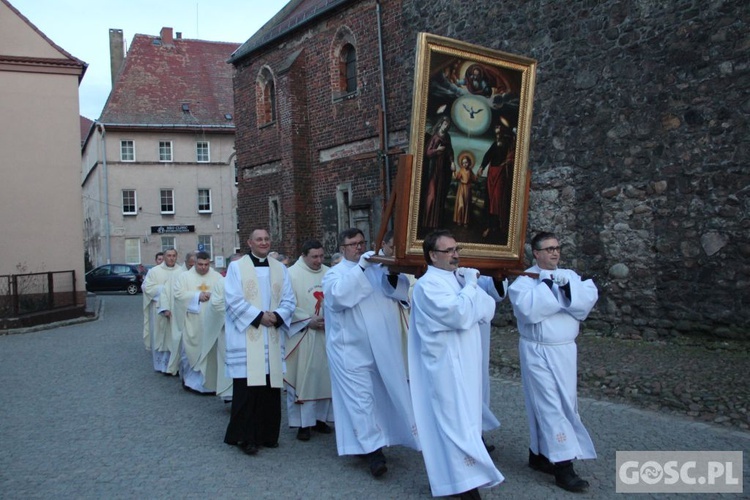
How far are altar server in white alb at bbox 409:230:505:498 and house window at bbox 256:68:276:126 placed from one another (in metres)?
18.0

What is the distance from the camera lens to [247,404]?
699 cm

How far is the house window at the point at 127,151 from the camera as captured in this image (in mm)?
41812

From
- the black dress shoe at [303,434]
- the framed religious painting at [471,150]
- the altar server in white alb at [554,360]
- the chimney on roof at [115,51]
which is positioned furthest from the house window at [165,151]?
the altar server in white alb at [554,360]

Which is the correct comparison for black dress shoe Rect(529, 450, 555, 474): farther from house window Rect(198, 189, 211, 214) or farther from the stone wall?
house window Rect(198, 189, 211, 214)

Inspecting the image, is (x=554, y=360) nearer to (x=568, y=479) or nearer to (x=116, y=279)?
(x=568, y=479)

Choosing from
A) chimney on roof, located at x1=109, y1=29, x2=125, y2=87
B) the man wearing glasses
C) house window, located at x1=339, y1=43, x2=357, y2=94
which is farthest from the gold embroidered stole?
chimney on roof, located at x1=109, y1=29, x2=125, y2=87

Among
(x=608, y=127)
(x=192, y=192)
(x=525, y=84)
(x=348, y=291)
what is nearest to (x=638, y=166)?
(x=608, y=127)

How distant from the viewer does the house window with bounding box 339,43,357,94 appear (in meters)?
19.4

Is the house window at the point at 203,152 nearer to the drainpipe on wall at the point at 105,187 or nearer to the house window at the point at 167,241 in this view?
the house window at the point at 167,241

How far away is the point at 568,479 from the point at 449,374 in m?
1.14

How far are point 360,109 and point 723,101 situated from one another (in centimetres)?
968

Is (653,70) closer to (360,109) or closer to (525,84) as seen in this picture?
(525,84)

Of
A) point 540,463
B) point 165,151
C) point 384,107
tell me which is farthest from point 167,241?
point 540,463

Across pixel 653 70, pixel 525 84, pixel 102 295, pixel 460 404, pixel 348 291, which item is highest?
pixel 653 70
